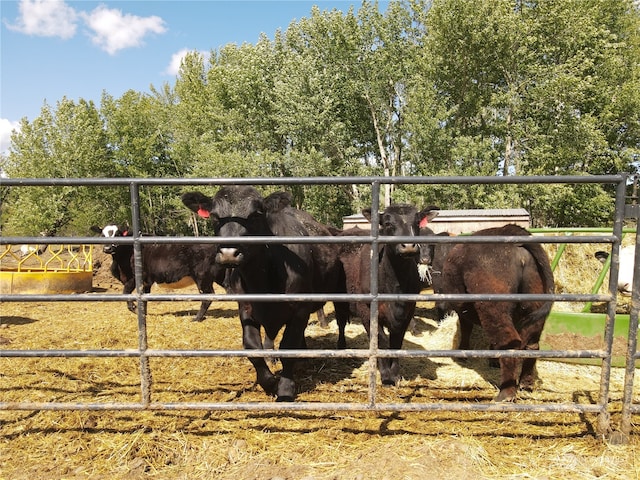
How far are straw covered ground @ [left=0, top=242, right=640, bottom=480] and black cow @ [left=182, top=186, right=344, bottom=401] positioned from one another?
478 millimetres

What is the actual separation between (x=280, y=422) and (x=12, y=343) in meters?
5.09

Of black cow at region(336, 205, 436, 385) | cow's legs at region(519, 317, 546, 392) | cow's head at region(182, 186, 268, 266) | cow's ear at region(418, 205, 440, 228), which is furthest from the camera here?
cow's ear at region(418, 205, 440, 228)

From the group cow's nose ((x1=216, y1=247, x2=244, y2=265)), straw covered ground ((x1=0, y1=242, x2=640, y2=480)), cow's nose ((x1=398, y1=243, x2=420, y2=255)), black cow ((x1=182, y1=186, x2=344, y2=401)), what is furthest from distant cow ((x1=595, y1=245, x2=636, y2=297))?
cow's nose ((x1=216, y1=247, x2=244, y2=265))

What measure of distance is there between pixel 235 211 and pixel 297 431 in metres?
1.83

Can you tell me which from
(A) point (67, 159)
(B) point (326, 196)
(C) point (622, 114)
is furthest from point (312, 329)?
(A) point (67, 159)

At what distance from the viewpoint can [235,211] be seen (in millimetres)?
3570

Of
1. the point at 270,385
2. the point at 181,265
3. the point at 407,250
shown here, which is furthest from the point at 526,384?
the point at 181,265

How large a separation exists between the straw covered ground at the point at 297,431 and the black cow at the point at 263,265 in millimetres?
478

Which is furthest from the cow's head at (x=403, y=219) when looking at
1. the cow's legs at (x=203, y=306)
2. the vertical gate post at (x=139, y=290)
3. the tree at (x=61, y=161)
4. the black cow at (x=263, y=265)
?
the tree at (x=61, y=161)

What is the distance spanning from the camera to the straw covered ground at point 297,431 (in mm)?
2703

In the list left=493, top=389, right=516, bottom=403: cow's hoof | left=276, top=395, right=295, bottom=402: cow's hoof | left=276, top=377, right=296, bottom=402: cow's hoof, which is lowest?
left=493, top=389, right=516, bottom=403: cow's hoof

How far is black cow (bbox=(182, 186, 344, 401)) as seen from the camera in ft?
11.8

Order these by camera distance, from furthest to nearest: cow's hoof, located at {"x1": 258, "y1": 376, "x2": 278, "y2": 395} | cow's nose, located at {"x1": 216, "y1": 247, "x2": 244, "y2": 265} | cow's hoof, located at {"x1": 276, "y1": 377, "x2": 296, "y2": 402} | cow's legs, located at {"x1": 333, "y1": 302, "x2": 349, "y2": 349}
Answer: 1. cow's legs, located at {"x1": 333, "y1": 302, "x2": 349, "y2": 349}
2. cow's hoof, located at {"x1": 258, "y1": 376, "x2": 278, "y2": 395}
3. cow's hoof, located at {"x1": 276, "y1": 377, "x2": 296, "y2": 402}
4. cow's nose, located at {"x1": 216, "y1": 247, "x2": 244, "y2": 265}

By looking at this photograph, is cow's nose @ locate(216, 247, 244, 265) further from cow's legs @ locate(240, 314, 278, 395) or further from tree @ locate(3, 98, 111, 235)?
tree @ locate(3, 98, 111, 235)
